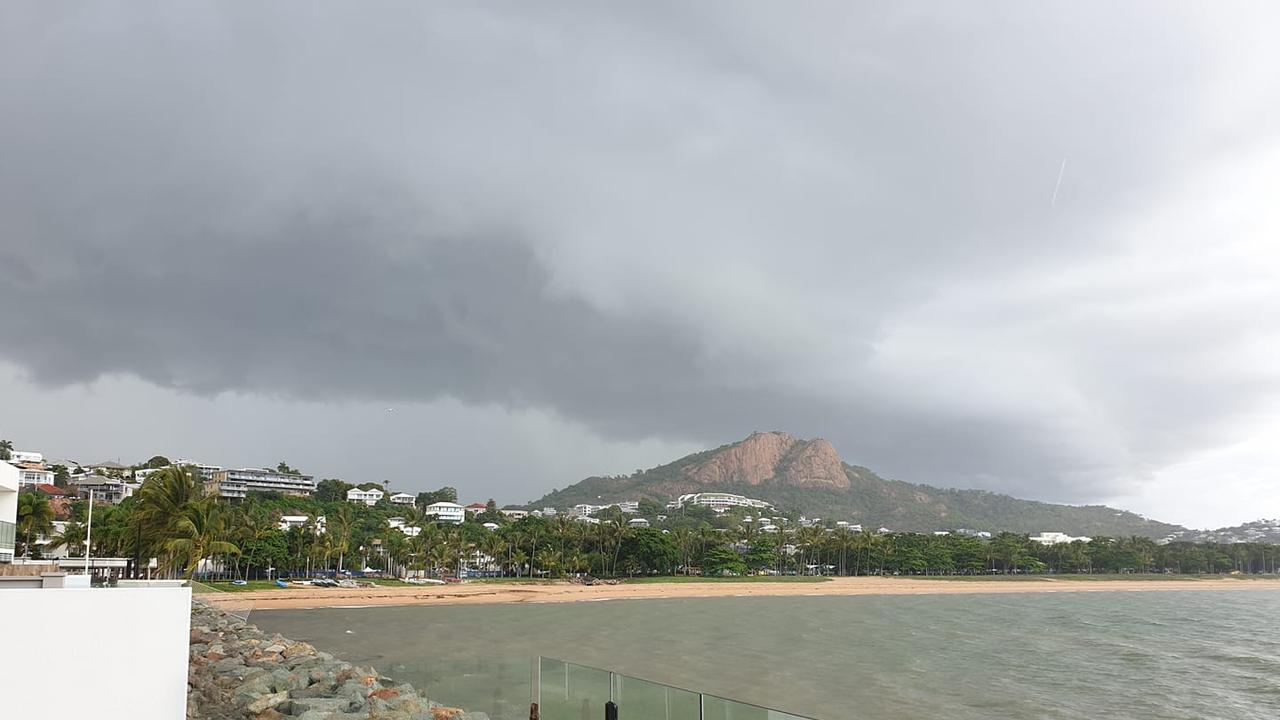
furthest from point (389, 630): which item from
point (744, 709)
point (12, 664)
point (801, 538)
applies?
point (801, 538)

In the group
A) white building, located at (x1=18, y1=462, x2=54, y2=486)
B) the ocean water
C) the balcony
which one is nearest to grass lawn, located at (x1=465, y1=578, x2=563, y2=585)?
the ocean water

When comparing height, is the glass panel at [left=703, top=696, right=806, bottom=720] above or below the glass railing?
above

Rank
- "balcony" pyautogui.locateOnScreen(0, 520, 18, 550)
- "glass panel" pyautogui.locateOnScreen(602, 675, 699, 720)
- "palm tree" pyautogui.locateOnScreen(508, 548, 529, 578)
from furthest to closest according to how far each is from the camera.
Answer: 1. "palm tree" pyautogui.locateOnScreen(508, 548, 529, 578)
2. "balcony" pyautogui.locateOnScreen(0, 520, 18, 550)
3. "glass panel" pyautogui.locateOnScreen(602, 675, 699, 720)

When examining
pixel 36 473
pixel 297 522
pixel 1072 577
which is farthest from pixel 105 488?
pixel 1072 577

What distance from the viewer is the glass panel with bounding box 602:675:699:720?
10.0 meters

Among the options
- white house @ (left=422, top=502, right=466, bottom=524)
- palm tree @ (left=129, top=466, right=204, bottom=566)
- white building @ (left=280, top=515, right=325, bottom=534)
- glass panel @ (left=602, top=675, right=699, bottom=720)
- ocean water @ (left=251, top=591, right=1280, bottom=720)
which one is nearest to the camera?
glass panel @ (left=602, top=675, right=699, bottom=720)

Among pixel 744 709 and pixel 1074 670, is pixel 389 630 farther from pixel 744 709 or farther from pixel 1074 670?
pixel 744 709

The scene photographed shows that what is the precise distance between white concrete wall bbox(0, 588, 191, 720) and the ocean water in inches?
191

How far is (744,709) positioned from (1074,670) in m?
36.2

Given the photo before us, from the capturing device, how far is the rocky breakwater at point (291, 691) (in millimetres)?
15469

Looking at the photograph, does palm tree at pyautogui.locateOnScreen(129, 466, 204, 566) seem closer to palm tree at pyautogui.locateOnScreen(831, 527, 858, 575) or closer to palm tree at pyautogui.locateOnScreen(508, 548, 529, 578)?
palm tree at pyautogui.locateOnScreen(508, 548, 529, 578)

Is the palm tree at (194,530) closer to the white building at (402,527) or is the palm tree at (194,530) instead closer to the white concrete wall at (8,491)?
the white concrete wall at (8,491)

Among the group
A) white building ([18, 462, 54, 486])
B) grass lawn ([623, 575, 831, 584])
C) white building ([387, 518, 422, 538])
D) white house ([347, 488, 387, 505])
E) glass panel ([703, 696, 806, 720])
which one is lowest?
grass lawn ([623, 575, 831, 584])

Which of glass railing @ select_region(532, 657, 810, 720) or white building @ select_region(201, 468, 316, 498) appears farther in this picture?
white building @ select_region(201, 468, 316, 498)
